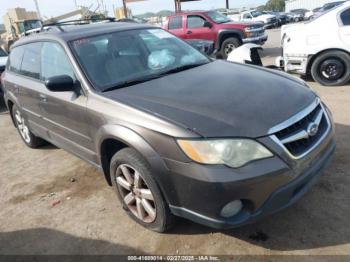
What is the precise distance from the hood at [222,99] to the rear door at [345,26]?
4.13 m

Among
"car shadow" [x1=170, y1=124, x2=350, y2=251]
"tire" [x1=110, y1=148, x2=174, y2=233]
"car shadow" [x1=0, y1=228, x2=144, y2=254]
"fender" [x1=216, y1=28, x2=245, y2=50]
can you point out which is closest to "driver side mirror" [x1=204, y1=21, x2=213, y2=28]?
"fender" [x1=216, y1=28, x2=245, y2=50]

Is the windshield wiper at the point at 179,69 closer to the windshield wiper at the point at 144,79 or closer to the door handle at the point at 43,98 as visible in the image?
the windshield wiper at the point at 144,79

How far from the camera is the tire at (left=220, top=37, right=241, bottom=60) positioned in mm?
12102

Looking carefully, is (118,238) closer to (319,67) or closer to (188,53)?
(188,53)

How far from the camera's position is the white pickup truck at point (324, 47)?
6.71 metres

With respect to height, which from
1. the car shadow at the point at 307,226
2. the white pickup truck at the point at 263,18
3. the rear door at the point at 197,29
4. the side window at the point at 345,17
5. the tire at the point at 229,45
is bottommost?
the white pickup truck at the point at 263,18

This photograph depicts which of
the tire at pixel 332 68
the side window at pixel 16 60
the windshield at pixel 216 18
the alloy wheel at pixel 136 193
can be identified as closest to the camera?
the alloy wheel at pixel 136 193

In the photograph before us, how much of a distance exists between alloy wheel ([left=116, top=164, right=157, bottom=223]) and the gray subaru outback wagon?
0.01m

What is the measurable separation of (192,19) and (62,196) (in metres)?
10.1

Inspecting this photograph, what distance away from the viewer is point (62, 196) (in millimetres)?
3885

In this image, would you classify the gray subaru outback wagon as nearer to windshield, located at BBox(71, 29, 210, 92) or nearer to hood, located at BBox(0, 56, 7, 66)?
windshield, located at BBox(71, 29, 210, 92)

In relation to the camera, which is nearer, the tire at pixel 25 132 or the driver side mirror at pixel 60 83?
the driver side mirror at pixel 60 83

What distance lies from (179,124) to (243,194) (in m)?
0.65

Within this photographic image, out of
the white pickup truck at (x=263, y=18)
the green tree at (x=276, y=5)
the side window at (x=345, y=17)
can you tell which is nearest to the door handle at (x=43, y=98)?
the side window at (x=345, y=17)
